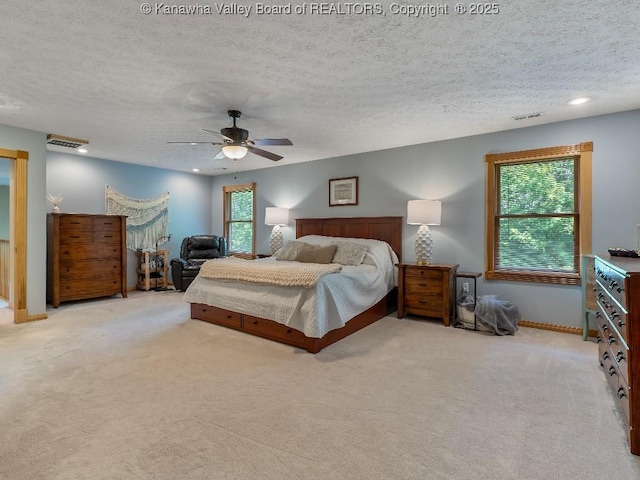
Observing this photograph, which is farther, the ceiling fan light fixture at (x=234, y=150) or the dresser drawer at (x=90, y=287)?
the dresser drawer at (x=90, y=287)

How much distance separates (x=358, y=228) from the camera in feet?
17.6

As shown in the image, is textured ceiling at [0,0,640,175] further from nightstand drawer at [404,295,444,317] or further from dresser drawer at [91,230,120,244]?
nightstand drawer at [404,295,444,317]

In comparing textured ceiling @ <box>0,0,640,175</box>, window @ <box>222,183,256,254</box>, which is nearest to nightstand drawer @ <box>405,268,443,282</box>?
textured ceiling @ <box>0,0,640,175</box>

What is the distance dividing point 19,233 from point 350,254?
4122 millimetres

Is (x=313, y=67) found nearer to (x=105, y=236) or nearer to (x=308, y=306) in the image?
(x=308, y=306)

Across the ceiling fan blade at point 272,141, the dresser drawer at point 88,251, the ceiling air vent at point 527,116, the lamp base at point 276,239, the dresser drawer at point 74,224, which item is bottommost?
the dresser drawer at point 88,251

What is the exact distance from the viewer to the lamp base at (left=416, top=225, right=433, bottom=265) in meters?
4.42

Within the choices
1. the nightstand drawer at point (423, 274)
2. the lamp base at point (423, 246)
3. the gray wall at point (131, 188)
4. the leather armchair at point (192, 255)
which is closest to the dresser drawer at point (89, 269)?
the gray wall at point (131, 188)

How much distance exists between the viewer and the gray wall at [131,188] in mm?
5469

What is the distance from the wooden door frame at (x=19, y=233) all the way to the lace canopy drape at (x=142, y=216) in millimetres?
1797

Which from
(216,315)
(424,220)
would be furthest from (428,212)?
(216,315)

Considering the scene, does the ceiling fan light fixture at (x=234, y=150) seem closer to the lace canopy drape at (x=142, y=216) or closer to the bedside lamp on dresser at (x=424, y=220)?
the bedside lamp on dresser at (x=424, y=220)

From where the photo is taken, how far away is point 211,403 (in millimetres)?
2229

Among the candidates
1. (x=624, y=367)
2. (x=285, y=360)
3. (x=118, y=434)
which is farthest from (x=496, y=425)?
(x=118, y=434)
